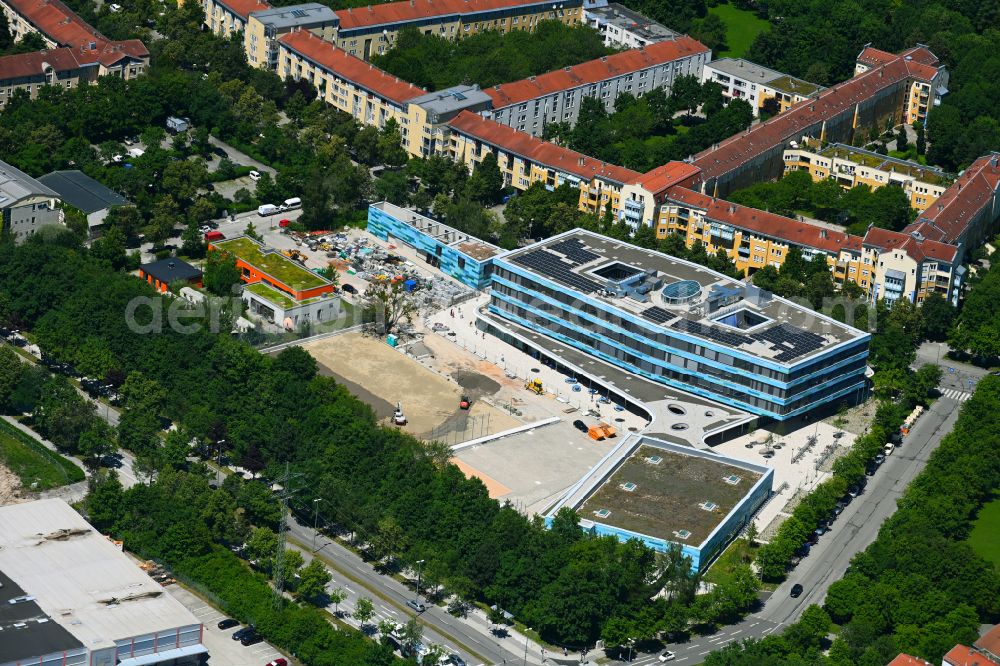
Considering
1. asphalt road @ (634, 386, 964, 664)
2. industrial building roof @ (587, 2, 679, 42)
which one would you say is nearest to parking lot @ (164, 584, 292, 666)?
asphalt road @ (634, 386, 964, 664)

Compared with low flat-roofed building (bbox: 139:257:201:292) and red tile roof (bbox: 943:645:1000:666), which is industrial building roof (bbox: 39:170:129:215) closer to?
low flat-roofed building (bbox: 139:257:201:292)

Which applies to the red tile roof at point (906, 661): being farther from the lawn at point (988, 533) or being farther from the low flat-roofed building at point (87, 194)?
the low flat-roofed building at point (87, 194)

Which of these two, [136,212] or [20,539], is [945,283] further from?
[20,539]

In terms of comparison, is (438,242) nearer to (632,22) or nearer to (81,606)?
(632,22)

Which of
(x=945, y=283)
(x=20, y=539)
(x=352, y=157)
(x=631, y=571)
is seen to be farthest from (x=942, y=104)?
(x=20, y=539)

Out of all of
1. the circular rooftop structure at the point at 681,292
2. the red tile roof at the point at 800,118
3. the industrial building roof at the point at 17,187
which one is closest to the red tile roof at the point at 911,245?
the red tile roof at the point at 800,118

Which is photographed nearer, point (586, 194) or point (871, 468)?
point (871, 468)

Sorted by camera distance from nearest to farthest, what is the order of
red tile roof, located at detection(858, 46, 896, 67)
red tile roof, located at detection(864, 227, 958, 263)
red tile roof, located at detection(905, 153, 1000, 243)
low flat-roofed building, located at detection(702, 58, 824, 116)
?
1. red tile roof, located at detection(864, 227, 958, 263)
2. red tile roof, located at detection(905, 153, 1000, 243)
3. low flat-roofed building, located at detection(702, 58, 824, 116)
4. red tile roof, located at detection(858, 46, 896, 67)
